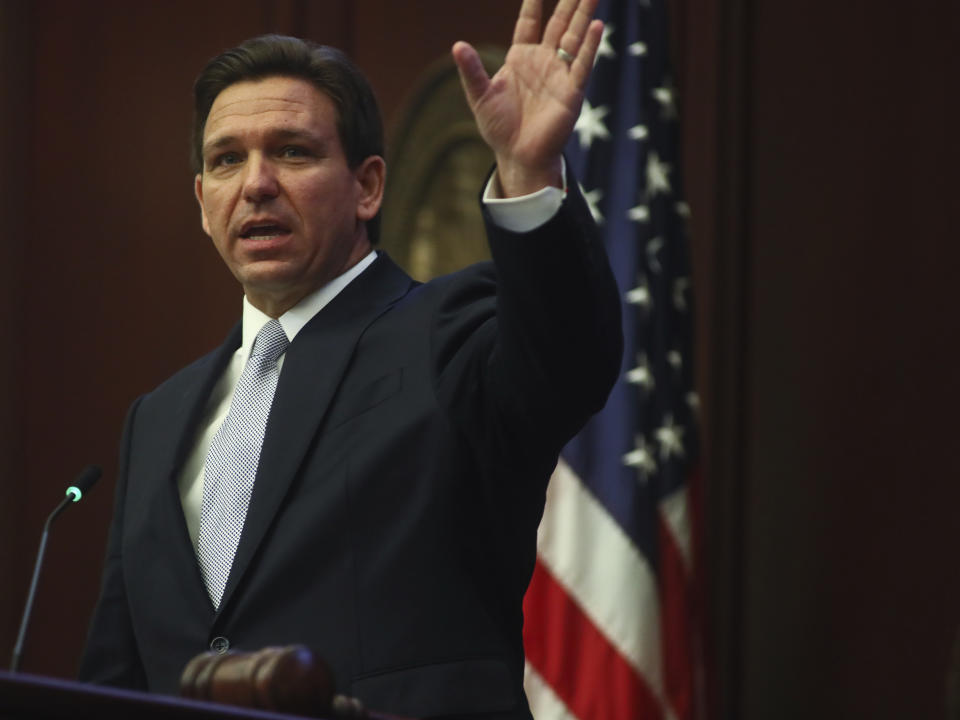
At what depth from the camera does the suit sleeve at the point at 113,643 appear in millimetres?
2180

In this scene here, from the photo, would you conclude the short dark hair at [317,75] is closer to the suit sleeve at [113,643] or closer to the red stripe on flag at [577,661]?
the suit sleeve at [113,643]

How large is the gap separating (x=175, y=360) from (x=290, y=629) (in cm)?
343

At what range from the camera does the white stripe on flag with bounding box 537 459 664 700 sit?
3.03 metres

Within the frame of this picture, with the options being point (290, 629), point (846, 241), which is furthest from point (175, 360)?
point (290, 629)

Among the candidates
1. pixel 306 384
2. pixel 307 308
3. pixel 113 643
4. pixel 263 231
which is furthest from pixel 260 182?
pixel 113 643

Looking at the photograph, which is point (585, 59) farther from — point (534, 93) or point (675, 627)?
point (675, 627)

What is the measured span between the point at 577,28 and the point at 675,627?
1.74 metres

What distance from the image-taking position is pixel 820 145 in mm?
3334

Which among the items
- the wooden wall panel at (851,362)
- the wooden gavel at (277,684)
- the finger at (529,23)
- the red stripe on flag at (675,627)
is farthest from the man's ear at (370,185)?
the wooden wall panel at (851,362)

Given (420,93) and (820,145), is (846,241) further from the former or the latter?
(420,93)

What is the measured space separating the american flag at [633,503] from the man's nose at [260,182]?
1191mm

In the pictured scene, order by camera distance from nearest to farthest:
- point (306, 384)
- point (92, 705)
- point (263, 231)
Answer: point (92, 705) → point (306, 384) → point (263, 231)

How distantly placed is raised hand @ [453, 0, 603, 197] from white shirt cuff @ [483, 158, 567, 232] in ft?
0.05

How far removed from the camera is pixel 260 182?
209cm
